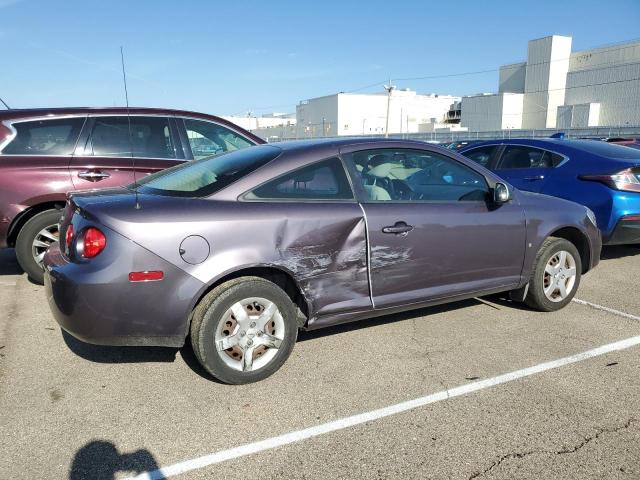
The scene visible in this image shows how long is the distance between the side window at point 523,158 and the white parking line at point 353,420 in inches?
136

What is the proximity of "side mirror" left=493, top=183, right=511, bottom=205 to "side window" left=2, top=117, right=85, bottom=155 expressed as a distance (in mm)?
4088

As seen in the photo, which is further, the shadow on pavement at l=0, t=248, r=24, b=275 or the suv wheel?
the shadow on pavement at l=0, t=248, r=24, b=275

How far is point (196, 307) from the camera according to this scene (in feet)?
10.3

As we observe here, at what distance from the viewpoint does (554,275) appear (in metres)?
4.55

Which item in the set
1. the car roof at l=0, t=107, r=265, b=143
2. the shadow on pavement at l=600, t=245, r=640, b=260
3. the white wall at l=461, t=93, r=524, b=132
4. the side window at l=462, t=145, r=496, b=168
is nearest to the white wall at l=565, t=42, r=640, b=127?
the white wall at l=461, t=93, r=524, b=132

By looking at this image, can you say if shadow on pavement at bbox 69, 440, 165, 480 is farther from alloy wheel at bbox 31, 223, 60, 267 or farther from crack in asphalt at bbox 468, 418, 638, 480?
alloy wheel at bbox 31, 223, 60, 267

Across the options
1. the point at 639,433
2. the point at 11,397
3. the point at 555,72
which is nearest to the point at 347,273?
the point at 639,433

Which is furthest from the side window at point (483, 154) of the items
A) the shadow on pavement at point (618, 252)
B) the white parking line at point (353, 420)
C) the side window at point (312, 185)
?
the side window at point (312, 185)

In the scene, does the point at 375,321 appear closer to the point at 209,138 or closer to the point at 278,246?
the point at 278,246

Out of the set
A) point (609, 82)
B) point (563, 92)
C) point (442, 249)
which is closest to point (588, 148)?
point (442, 249)

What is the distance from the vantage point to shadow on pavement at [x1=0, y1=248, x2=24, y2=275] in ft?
19.2

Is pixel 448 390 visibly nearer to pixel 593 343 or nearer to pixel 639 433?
pixel 639 433

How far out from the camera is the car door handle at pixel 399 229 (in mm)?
3586

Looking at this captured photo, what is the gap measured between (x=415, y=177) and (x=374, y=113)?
96.8 meters
